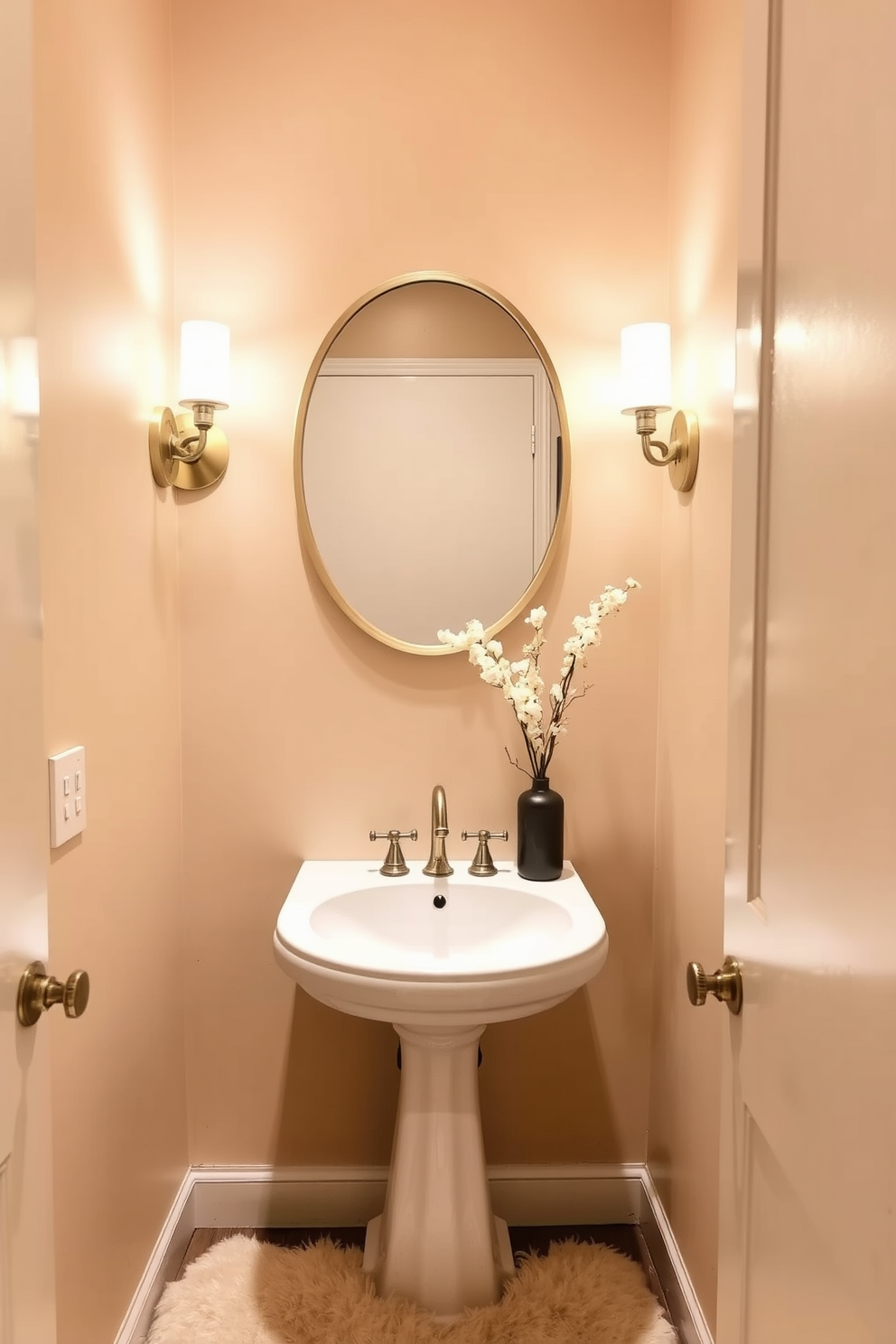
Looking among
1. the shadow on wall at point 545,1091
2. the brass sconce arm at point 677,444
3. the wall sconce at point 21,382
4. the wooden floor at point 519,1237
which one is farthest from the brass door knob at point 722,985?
the wooden floor at point 519,1237

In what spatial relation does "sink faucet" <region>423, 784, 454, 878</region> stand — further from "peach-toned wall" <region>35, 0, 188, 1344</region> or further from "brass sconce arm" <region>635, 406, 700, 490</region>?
"brass sconce arm" <region>635, 406, 700, 490</region>

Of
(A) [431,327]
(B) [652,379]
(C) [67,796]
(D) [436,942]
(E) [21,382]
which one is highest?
(A) [431,327]

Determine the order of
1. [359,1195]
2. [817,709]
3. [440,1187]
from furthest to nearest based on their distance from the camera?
[359,1195] < [440,1187] < [817,709]

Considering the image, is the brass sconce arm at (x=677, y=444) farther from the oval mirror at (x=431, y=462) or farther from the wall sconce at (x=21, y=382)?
the wall sconce at (x=21, y=382)

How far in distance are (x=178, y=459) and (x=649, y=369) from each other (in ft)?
2.83

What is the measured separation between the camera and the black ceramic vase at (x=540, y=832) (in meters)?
1.81

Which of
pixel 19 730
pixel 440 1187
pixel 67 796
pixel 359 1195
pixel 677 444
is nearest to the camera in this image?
pixel 19 730

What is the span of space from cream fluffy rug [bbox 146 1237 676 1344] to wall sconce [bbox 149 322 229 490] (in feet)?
4.75

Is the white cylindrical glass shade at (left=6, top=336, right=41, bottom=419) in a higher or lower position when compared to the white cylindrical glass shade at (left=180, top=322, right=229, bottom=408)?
lower

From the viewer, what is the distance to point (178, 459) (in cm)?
181

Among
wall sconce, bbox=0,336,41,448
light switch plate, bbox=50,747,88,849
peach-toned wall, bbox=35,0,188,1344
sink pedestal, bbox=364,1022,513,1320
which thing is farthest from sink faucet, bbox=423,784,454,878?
wall sconce, bbox=0,336,41,448

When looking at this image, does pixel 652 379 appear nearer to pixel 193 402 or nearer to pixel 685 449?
pixel 685 449

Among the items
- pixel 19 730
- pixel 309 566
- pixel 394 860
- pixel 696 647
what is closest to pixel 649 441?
pixel 696 647

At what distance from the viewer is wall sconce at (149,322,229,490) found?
1.72m
